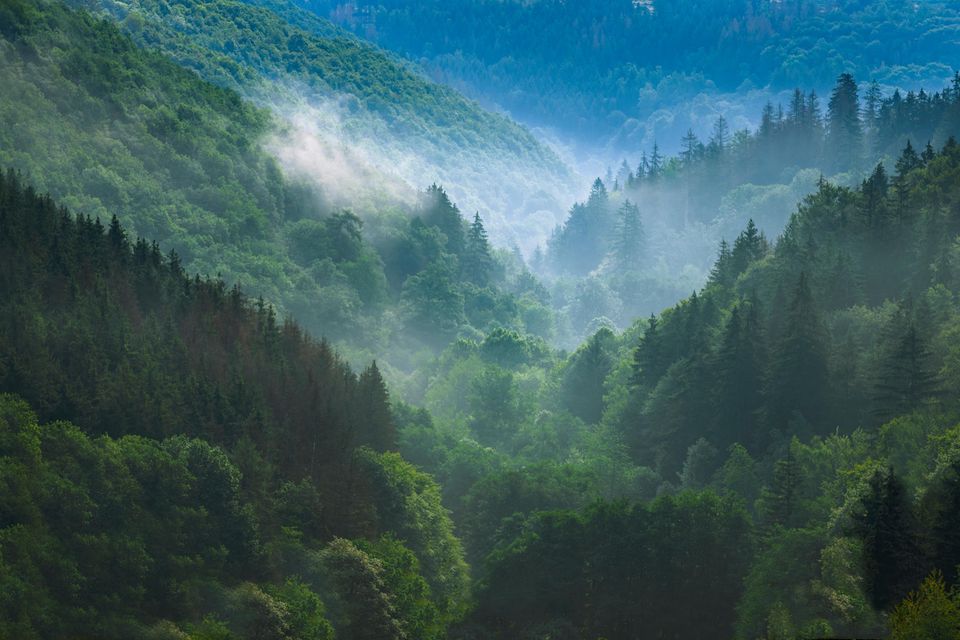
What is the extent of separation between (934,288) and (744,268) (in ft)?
159

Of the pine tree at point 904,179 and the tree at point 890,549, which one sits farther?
the pine tree at point 904,179

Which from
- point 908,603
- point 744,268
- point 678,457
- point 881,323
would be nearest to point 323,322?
point 744,268

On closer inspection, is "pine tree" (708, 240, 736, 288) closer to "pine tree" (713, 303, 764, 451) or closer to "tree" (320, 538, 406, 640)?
"pine tree" (713, 303, 764, 451)

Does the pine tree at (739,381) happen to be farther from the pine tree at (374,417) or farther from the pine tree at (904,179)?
the pine tree at (374,417)

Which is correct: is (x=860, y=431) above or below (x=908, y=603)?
above

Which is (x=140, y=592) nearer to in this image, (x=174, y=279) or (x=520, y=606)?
(x=520, y=606)

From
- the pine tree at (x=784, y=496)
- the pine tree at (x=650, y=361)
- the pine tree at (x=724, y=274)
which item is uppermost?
the pine tree at (x=724, y=274)

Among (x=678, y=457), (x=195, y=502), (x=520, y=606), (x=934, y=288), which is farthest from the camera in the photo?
(x=678, y=457)

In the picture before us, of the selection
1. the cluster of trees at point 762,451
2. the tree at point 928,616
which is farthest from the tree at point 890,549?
the tree at point 928,616

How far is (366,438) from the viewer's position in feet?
372

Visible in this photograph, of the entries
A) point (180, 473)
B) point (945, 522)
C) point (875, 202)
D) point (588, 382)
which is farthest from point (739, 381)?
point (180, 473)

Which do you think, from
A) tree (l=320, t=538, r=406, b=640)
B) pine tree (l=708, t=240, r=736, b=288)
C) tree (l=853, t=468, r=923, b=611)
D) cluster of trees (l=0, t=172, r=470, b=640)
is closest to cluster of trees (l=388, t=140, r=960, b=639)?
tree (l=853, t=468, r=923, b=611)

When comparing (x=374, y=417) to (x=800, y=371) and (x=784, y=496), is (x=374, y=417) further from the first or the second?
(x=800, y=371)

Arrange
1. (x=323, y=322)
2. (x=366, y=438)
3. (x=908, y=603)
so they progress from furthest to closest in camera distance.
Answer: (x=323, y=322), (x=366, y=438), (x=908, y=603)
